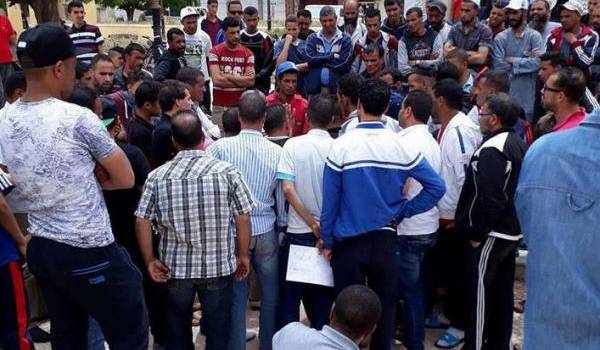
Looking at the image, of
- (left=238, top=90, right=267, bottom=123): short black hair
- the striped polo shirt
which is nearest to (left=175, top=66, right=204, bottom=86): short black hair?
(left=238, top=90, right=267, bottom=123): short black hair

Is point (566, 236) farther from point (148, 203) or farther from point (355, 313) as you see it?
point (148, 203)

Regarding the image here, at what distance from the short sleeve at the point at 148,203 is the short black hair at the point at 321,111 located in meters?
1.13

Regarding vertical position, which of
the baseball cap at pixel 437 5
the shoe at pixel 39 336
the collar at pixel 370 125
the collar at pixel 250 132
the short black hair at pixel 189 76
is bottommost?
the shoe at pixel 39 336

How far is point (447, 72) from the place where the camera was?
559 centimetres

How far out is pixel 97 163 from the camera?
290 cm

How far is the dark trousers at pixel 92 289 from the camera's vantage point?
2.87m

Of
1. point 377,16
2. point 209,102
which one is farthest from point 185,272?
point 209,102

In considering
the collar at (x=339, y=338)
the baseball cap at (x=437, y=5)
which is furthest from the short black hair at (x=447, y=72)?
the collar at (x=339, y=338)

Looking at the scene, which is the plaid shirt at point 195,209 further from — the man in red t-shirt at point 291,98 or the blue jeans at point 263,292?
the man in red t-shirt at point 291,98

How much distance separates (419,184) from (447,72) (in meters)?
1.92

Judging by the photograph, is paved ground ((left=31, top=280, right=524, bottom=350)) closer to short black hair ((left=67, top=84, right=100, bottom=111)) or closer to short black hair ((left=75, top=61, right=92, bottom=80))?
short black hair ((left=67, top=84, right=100, bottom=111))

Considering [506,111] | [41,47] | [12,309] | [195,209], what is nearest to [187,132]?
[195,209]

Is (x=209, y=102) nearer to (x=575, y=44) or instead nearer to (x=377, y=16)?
(x=377, y=16)

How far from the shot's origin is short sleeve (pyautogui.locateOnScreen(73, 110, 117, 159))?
2756 mm
